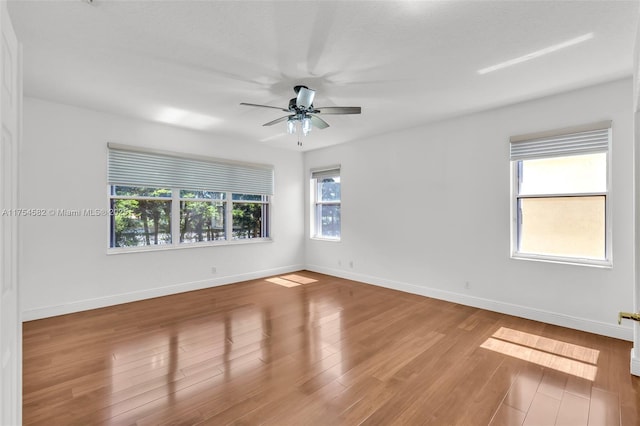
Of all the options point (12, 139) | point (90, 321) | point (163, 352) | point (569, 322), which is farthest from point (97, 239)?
point (569, 322)

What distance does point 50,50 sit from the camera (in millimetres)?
2523

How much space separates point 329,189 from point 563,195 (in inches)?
150

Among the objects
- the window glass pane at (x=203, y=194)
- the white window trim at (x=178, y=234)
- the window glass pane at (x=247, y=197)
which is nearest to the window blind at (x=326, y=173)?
the white window trim at (x=178, y=234)

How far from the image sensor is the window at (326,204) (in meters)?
6.08

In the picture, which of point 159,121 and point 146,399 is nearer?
point 146,399

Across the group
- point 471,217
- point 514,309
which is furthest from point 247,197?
point 514,309

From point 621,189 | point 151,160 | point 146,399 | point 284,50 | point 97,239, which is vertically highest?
point 284,50

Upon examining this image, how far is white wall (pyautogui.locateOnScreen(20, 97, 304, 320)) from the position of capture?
361 centimetres

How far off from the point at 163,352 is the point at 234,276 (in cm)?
266

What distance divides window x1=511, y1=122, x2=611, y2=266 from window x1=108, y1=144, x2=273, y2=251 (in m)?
4.17

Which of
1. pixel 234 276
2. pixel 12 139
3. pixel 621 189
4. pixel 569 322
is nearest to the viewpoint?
pixel 12 139

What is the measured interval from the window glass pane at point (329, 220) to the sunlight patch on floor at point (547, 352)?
3408 mm

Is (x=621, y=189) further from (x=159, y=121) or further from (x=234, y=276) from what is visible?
(x=159, y=121)

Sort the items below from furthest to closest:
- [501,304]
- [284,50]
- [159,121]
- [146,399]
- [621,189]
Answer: [159,121]
[501,304]
[621,189]
[284,50]
[146,399]
